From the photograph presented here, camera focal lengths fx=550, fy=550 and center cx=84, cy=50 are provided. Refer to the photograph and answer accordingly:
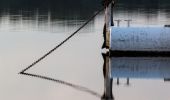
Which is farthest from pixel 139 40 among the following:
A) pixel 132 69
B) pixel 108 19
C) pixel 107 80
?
pixel 107 80

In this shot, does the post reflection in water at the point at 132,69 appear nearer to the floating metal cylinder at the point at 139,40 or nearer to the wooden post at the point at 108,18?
the floating metal cylinder at the point at 139,40

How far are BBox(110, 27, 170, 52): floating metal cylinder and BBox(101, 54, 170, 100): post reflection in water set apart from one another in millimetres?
479

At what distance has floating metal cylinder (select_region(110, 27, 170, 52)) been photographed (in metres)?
23.5

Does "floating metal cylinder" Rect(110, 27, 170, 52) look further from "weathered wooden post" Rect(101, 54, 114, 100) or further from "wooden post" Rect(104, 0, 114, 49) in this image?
"weathered wooden post" Rect(101, 54, 114, 100)

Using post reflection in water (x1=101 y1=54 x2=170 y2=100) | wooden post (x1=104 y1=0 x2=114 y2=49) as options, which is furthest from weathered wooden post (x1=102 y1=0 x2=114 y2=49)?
post reflection in water (x1=101 y1=54 x2=170 y2=100)

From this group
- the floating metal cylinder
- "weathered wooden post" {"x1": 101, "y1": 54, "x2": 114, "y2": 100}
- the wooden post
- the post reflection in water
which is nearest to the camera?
"weathered wooden post" {"x1": 101, "y1": 54, "x2": 114, "y2": 100}

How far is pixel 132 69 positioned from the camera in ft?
68.5

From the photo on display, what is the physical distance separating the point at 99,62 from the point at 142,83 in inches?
199

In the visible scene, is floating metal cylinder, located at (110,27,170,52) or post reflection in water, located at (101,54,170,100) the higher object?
floating metal cylinder, located at (110,27,170,52)

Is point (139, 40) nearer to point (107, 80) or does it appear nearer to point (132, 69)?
point (132, 69)

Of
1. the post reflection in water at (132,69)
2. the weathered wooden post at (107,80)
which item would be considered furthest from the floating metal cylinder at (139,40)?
the weathered wooden post at (107,80)

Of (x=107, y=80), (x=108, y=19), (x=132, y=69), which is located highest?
(x=108, y=19)

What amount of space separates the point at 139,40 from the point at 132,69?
9.65 feet

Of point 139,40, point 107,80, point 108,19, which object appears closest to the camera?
point 107,80
